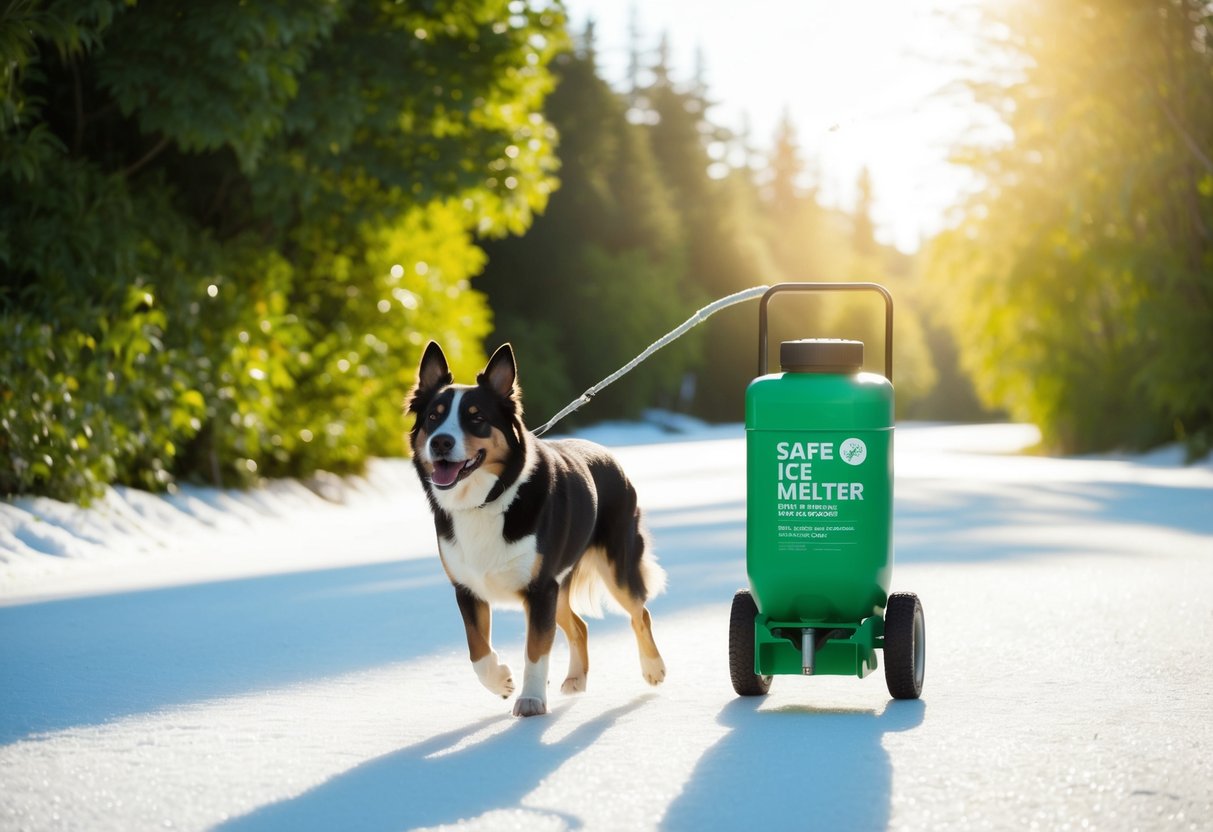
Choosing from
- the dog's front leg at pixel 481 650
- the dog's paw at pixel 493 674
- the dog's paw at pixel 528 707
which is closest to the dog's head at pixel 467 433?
the dog's front leg at pixel 481 650

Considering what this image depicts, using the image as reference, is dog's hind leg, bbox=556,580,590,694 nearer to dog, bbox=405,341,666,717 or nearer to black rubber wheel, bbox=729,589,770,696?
dog, bbox=405,341,666,717

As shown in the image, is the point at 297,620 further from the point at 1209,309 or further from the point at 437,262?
the point at 1209,309

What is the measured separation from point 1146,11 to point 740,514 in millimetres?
11297

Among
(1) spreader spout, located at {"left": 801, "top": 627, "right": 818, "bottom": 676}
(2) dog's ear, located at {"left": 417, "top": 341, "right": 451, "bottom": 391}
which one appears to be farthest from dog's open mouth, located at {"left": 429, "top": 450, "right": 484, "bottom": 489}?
(1) spreader spout, located at {"left": 801, "top": 627, "right": 818, "bottom": 676}

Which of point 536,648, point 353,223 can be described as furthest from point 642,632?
point 353,223

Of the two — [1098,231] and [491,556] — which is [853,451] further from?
[1098,231]

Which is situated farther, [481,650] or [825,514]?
[481,650]

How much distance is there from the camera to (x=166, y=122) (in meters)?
13.2

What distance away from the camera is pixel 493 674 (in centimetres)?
612

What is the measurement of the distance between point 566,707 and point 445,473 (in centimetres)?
112

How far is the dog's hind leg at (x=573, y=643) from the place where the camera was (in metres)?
6.71

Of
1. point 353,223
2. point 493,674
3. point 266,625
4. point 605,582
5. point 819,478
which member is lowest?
point 266,625

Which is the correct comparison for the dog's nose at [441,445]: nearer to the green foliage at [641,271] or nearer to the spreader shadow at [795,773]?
the spreader shadow at [795,773]

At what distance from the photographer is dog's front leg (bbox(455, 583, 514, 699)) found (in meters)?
6.12
